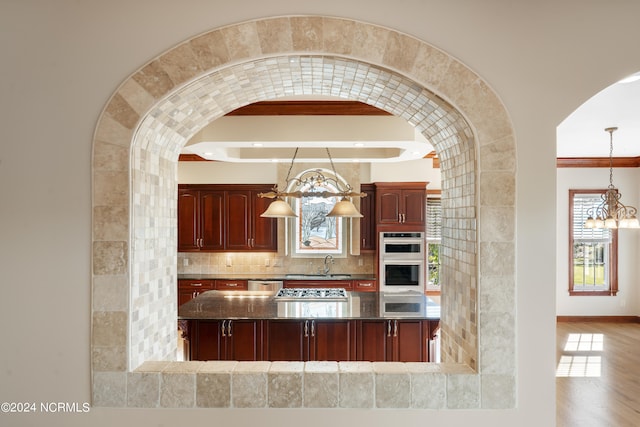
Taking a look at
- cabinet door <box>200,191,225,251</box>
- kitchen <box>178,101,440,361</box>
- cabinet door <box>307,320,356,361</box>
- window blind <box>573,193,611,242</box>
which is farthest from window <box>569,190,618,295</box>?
cabinet door <box>200,191,225,251</box>

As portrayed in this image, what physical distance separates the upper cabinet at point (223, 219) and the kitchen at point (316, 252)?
3cm

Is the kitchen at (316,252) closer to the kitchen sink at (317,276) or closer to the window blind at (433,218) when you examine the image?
the kitchen sink at (317,276)

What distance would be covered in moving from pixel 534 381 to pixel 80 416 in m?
1.75

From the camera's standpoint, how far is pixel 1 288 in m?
1.59

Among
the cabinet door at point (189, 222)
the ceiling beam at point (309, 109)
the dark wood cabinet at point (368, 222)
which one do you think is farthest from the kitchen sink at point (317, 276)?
the ceiling beam at point (309, 109)

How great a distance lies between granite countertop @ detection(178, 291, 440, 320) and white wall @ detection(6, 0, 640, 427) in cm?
206

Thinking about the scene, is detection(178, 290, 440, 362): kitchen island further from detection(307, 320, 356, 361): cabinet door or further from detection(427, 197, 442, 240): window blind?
detection(427, 197, 442, 240): window blind

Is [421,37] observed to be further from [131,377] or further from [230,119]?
[230,119]

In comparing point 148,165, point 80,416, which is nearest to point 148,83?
point 148,165

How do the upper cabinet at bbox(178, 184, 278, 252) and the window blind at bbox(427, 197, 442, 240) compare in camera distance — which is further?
the window blind at bbox(427, 197, 442, 240)

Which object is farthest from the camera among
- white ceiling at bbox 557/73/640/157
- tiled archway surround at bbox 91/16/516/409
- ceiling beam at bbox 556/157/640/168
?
ceiling beam at bbox 556/157/640/168

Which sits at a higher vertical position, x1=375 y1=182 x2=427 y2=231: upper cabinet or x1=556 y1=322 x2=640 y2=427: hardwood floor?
x1=375 y1=182 x2=427 y2=231: upper cabinet

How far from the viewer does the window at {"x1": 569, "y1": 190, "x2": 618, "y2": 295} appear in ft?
22.6

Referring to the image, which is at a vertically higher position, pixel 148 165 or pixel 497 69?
pixel 497 69
